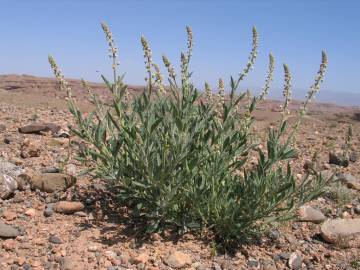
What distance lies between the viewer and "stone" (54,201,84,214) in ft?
12.2

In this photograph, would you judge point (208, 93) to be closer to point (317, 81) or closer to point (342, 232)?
point (317, 81)

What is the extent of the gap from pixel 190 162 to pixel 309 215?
1653 millimetres

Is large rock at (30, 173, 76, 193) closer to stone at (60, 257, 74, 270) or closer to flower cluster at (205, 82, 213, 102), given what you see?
stone at (60, 257, 74, 270)

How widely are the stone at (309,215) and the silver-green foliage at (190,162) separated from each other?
752 mm

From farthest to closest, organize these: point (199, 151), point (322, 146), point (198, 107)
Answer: point (322, 146), point (198, 107), point (199, 151)

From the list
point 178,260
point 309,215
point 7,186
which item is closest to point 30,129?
point 7,186

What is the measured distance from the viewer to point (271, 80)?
3.53 meters

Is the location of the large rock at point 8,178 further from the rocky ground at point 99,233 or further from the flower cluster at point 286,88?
the flower cluster at point 286,88

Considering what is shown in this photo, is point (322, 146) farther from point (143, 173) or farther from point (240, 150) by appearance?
point (143, 173)

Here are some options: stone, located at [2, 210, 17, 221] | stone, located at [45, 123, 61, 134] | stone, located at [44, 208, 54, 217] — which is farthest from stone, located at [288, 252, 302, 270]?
stone, located at [45, 123, 61, 134]

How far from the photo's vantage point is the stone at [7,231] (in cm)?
324

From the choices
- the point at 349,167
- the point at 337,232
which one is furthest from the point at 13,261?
the point at 349,167

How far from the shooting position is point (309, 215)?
168 inches

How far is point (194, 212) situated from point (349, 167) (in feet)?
11.9
